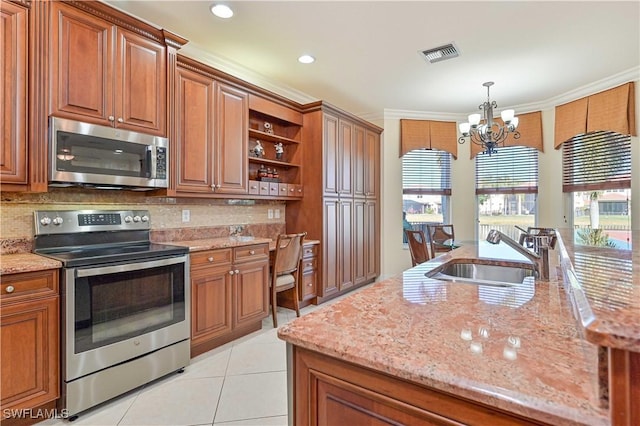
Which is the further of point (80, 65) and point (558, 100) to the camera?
point (558, 100)

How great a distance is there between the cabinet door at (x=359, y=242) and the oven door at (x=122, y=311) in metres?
2.65

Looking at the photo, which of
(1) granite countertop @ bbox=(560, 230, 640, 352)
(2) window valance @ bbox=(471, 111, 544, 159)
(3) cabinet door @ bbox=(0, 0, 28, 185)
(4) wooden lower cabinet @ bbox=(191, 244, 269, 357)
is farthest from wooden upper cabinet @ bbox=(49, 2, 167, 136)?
(2) window valance @ bbox=(471, 111, 544, 159)

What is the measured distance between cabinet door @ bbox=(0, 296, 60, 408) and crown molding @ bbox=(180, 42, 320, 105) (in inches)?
97.4

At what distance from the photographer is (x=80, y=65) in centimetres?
214

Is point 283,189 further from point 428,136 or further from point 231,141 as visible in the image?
point 428,136

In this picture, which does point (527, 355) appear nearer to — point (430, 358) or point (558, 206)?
point (430, 358)

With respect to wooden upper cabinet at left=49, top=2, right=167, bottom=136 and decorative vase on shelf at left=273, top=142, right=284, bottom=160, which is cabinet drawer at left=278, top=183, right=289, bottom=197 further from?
wooden upper cabinet at left=49, top=2, right=167, bottom=136

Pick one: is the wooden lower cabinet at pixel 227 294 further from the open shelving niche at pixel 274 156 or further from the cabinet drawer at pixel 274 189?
the open shelving niche at pixel 274 156

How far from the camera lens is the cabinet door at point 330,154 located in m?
4.09

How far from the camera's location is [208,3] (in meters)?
2.53

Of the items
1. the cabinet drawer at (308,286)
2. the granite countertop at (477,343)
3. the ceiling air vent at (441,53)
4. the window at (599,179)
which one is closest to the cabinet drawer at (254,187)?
the cabinet drawer at (308,286)

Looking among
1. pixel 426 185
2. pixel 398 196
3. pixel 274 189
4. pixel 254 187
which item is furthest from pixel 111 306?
pixel 426 185

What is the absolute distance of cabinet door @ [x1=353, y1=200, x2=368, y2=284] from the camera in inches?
183

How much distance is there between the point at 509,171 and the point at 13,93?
5711 mm
